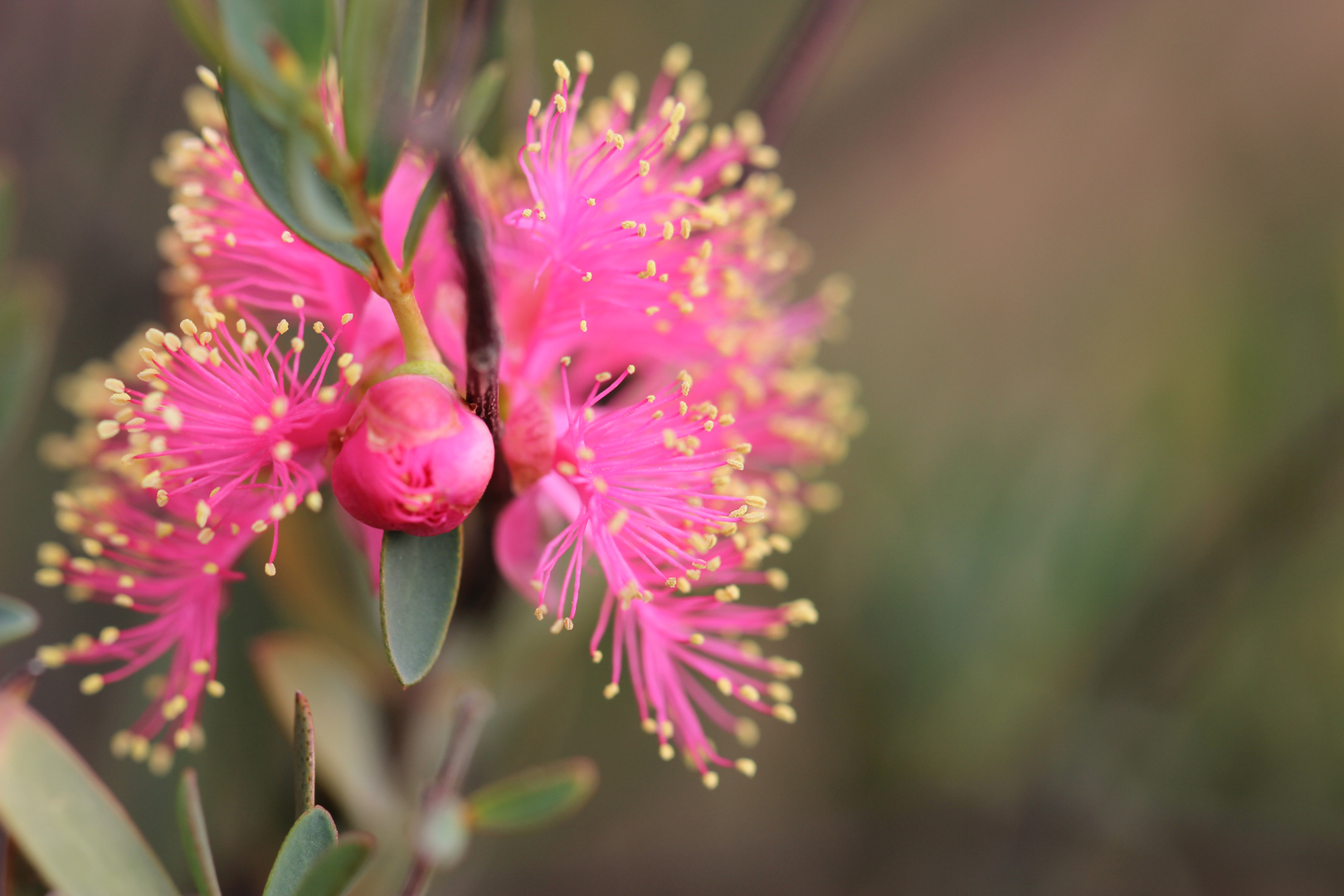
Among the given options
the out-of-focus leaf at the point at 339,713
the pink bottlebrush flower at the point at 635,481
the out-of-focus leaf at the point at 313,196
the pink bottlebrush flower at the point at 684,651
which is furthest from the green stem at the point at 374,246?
the out-of-focus leaf at the point at 339,713

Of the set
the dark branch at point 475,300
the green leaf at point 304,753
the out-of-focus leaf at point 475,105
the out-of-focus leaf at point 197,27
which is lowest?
the green leaf at point 304,753

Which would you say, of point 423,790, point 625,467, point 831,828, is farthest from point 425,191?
point 831,828

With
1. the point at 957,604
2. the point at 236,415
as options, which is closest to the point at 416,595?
the point at 236,415

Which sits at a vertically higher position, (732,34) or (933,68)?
(732,34)

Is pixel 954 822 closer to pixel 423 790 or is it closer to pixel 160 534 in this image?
pixel 423 790

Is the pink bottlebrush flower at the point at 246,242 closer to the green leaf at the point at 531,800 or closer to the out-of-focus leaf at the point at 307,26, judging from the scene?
the out-of-focus leaf at the point at 307,26

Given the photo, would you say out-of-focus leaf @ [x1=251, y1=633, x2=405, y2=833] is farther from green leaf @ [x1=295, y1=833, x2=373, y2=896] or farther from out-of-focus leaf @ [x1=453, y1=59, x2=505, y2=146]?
out-of-focus leaf @ [x1=453, y1=59, x2=505, y2=146]
